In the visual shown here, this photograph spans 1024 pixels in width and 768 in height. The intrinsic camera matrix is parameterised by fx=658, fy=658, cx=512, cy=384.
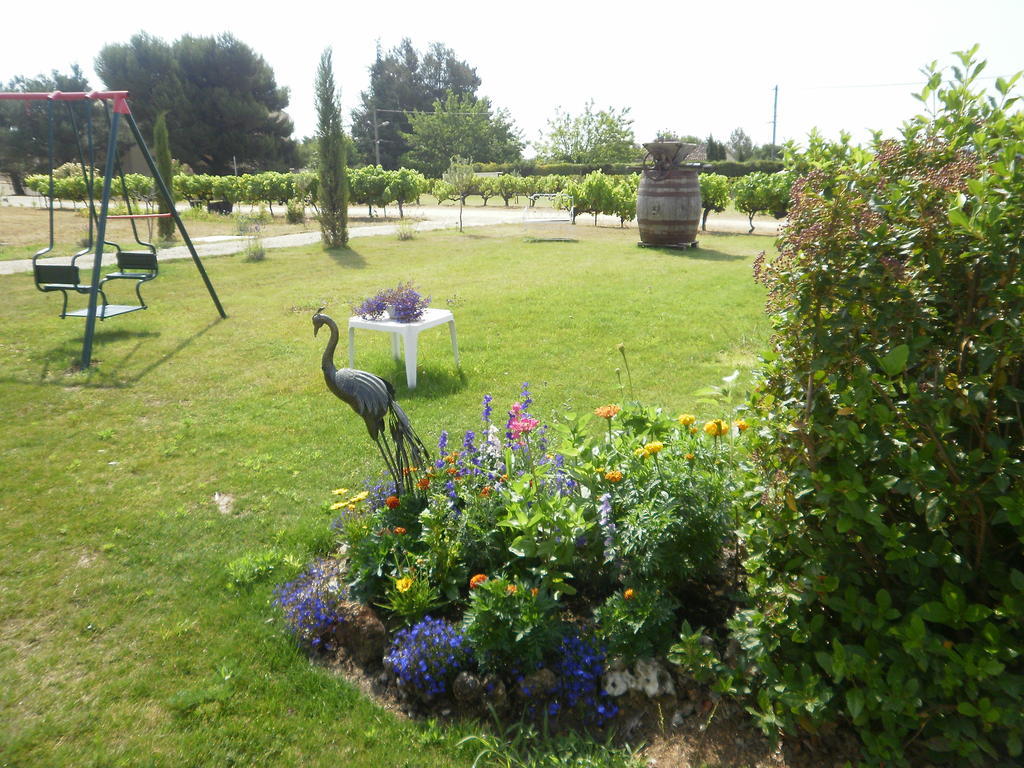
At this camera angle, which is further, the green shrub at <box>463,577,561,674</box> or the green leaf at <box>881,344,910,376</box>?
the green shrub at <box>463,577,561,674</box>

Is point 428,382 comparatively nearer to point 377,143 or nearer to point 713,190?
point 713,190

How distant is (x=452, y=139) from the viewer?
45.7 meters

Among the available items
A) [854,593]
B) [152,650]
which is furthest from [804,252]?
[152,650]

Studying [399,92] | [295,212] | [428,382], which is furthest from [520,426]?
[399,92]

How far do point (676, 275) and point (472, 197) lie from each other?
89.8 ft

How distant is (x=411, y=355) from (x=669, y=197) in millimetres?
9268

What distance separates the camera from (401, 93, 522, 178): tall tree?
4547cm

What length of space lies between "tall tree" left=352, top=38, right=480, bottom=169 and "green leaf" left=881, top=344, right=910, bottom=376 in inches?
1922

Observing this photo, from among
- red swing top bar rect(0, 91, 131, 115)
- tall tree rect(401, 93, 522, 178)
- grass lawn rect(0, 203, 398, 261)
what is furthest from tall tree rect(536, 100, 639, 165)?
red swing top bar rect(0, 91, 131, 115)

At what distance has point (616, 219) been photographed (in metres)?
21.5

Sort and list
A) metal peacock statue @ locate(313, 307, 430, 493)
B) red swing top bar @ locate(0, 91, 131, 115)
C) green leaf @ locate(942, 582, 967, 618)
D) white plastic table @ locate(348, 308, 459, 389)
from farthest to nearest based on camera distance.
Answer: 1. red swing top bar @ locate(0, 91, 131, 115)
2. white plastic table @ locate(348, 308, 459, 389)
3. metal peacock statue @ locate(313, 307, 430, 493)
4. green leaf @ locate(942, 582, 967, 618)

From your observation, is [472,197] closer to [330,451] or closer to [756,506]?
[330,451]

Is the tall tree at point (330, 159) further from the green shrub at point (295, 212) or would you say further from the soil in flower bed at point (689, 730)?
the soil in flower bed at point (689, 730)

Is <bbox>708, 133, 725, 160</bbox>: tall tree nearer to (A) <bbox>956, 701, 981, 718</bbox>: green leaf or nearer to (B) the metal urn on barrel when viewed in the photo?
(B) the metal urn on barrel
